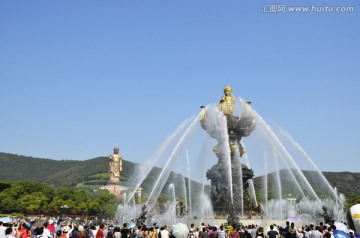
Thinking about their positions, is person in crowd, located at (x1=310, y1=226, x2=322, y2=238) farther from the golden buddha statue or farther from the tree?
the tree

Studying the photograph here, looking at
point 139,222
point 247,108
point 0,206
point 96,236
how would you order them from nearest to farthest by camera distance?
point 96,236 → point 139,222 → point 247,108 → point 0,206

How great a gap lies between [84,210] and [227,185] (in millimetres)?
99965

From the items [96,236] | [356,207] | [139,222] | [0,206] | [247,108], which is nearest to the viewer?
[356,207]

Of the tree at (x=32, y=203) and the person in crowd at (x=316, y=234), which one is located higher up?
the tree at (x=32, y=203)

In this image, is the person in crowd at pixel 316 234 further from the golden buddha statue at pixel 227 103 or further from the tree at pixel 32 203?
the tree at pixel 32 203

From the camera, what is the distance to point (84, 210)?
130 metres

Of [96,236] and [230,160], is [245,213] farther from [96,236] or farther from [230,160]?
[96,236]

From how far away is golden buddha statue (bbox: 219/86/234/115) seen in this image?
39.4 m

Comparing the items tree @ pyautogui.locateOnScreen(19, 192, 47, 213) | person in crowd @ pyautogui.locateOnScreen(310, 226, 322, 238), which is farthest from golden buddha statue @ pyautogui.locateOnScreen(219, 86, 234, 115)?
tree @ pyautogui.locateOnScreen(19, 192, 47, 213)

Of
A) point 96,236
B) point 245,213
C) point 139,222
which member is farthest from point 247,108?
point 96,236

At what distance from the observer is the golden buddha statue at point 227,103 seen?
3944cm

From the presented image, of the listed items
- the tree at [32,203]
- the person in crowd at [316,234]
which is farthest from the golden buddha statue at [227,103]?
the tree at [32,203]

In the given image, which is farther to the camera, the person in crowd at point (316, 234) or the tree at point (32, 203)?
the tree at point (32, 203)

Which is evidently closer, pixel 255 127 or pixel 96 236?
pixel 96 236
